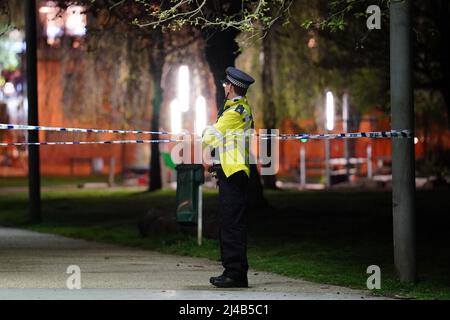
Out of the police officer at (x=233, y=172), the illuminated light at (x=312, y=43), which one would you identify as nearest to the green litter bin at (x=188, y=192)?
the police officer at (x=233, y=172)

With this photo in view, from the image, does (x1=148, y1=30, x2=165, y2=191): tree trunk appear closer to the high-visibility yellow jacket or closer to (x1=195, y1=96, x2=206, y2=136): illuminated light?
(x1=195, y1=96, x2=206, y2=136): illuminated light

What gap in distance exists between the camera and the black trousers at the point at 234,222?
10492 mm

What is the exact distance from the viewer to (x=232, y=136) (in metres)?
10.4

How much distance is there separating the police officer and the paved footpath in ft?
0.86

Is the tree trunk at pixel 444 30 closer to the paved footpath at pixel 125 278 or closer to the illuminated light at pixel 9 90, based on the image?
the paved footpath at pixel 125 278

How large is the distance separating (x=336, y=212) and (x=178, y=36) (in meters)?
7.44

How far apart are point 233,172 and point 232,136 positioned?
0.35m

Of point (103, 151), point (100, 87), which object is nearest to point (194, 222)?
point (100, 87)

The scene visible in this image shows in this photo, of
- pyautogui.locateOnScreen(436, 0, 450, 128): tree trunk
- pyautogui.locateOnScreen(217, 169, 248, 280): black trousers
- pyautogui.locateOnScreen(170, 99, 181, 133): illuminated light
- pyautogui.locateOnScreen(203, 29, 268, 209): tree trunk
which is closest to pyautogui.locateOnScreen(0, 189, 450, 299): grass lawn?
pyautogui.locateOnScreen(203, 29, 268, 209): tree trunk

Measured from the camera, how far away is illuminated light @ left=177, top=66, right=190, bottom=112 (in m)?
29.3

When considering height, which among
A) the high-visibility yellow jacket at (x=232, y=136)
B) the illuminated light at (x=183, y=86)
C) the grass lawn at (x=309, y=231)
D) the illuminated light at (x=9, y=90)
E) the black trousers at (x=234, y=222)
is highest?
the illuminated light at (x=9, y=90)

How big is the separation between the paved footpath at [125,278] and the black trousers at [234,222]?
0.81 ft

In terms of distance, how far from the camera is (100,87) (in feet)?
105
